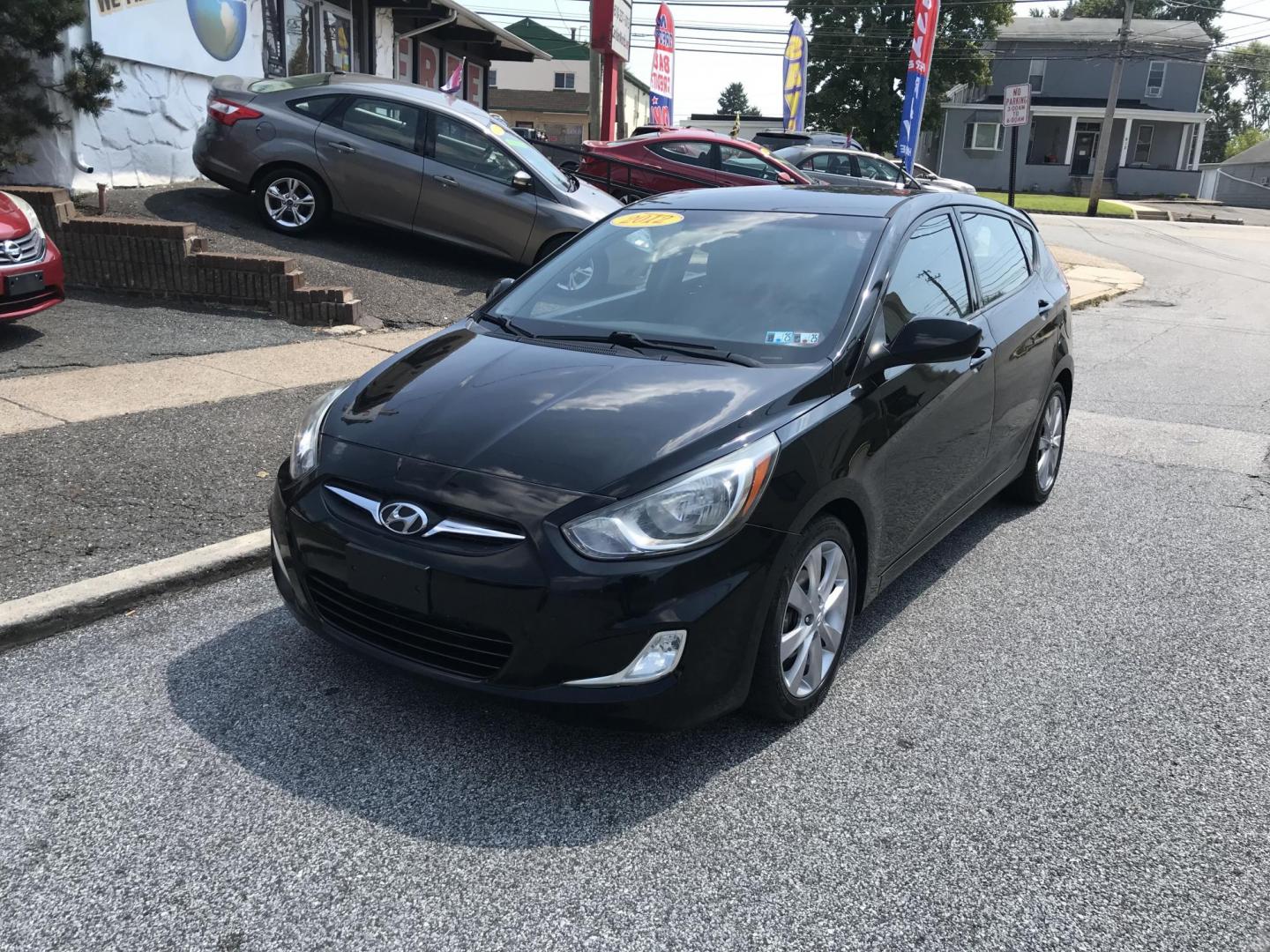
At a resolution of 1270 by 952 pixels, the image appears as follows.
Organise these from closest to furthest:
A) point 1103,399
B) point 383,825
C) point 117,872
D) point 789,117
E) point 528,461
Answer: point 117,872 < point 383,825 < point 528,461 < point 1103,399 < point 789,117

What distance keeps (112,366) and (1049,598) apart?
5987mm

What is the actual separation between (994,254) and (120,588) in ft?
13.5

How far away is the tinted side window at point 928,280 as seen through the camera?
13.1ft

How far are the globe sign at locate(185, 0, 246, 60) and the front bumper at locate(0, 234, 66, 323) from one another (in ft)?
20.3

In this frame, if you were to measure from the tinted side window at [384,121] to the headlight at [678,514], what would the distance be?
8.80 metres

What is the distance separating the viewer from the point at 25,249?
713 cm

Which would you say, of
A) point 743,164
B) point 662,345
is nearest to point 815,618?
point 662,345

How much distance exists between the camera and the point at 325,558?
3.18 metres

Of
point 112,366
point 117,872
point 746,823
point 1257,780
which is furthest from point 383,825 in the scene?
point 112,366

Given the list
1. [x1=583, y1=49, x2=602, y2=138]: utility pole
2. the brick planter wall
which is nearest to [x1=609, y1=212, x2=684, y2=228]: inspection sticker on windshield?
the brick planter wall

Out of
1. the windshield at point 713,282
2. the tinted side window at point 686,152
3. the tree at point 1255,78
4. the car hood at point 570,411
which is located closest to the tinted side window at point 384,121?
the tinted side window at point 686,152

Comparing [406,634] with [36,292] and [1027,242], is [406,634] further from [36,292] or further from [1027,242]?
[36,292]

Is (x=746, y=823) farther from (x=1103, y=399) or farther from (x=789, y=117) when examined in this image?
(x=789, y=117)

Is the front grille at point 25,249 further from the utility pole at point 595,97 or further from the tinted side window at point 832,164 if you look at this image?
the tinted side window at point 832,164
